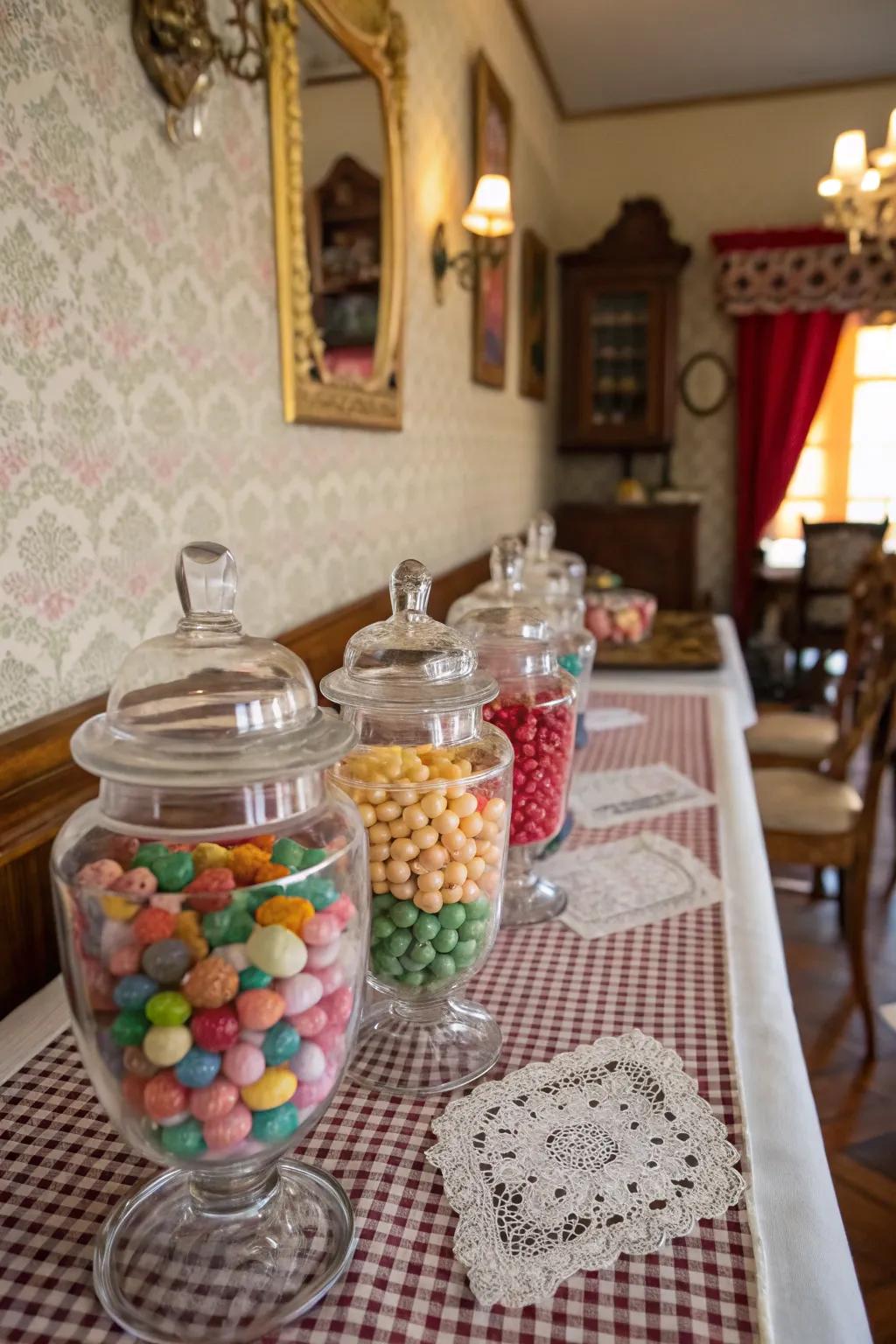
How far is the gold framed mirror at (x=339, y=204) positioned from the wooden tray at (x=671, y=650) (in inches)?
31.8

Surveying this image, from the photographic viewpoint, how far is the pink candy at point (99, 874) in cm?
55

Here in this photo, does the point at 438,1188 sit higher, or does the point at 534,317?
the point at 534,317

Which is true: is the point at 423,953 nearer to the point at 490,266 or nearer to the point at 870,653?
the point at 870,653

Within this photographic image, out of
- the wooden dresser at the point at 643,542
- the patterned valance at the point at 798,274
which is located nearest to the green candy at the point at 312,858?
the wooden dresser at the point at 643,542

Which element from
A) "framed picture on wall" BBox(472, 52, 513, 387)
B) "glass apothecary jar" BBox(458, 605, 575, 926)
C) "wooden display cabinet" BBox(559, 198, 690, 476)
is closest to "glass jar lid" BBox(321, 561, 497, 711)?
"glass apothecary jar" BBox(458, 605, 575, 926)

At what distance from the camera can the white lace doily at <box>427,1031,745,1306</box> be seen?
24.1 inches

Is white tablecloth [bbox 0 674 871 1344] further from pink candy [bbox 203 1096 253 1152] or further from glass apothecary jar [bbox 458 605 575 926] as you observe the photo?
pink candy [bbox 203 1096 253 1152]

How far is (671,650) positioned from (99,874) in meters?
2.07

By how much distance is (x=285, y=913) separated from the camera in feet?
1.80

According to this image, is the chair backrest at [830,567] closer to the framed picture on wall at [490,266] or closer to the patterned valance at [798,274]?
the patterned valance at [798,274]

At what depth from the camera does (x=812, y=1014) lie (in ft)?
7.16

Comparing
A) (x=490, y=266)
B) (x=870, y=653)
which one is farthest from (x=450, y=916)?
(x=490, y=266)

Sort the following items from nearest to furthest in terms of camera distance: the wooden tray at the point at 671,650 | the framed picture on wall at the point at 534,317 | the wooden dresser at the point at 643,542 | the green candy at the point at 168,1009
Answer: the green candy at the point at 168,1009, the wooden tray at the point at 671,650, the framed picture on wall at the point at 534,317, the wooden dresser at the point at 643,542

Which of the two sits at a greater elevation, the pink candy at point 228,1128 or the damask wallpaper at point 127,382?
the damask wallpaper at point 127,382
